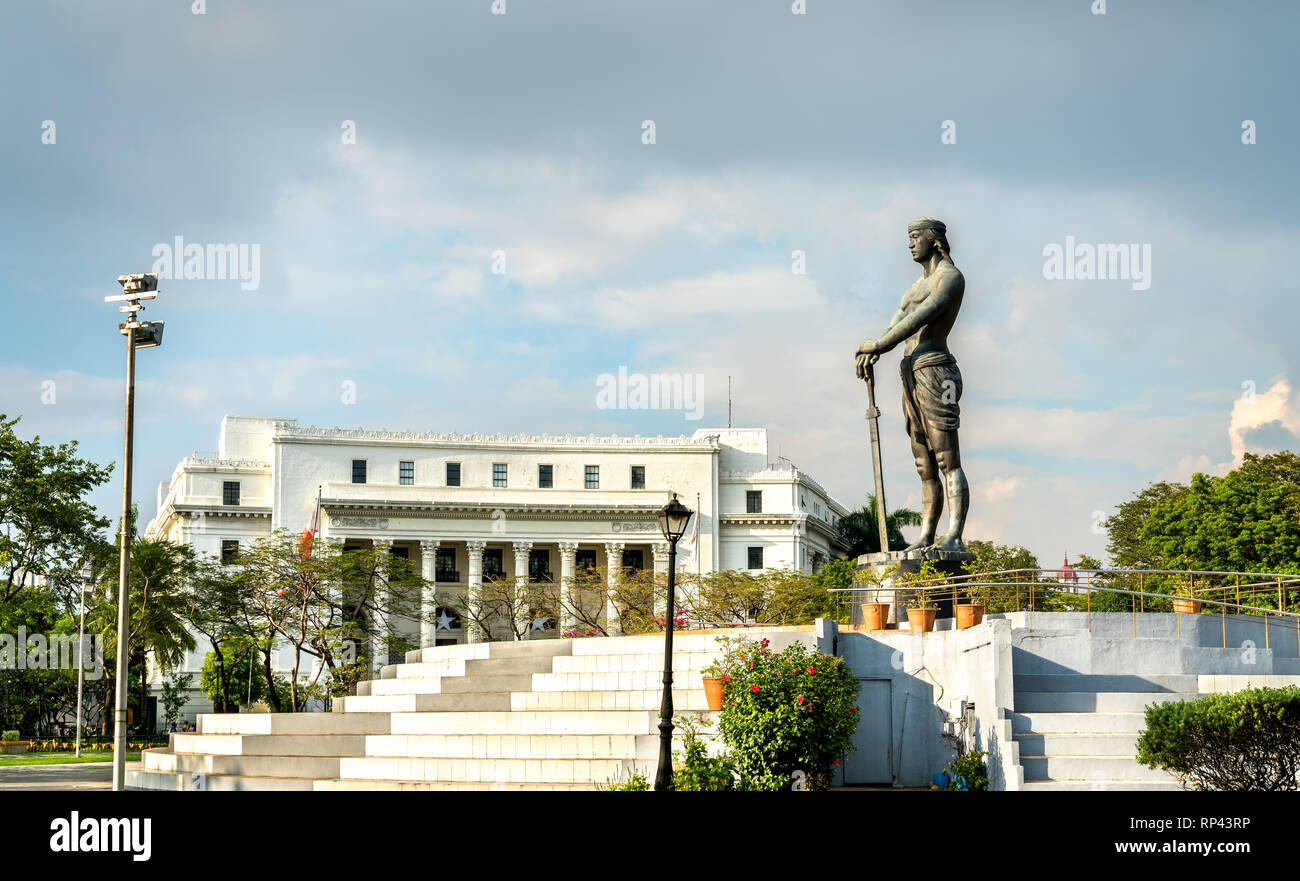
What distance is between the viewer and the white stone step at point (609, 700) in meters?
18.9

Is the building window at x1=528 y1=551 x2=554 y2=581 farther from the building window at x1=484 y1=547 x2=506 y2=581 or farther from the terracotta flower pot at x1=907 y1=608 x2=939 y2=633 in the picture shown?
the terracotta flower pot at x1=907 y1=608 x2=939 y2=633

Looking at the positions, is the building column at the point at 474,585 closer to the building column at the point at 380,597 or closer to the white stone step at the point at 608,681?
the building column at the point at 380,597

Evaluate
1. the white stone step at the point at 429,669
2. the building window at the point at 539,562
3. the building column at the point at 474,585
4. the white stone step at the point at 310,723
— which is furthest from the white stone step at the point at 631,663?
the building window at the point at 539,562

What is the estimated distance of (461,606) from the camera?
7906 cm

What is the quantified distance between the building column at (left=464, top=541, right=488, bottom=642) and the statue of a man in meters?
55.2

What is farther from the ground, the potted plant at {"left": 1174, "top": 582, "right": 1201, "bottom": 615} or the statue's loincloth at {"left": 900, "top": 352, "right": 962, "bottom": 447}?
the statue's loincloth at {"left": 900, "top": 352, "right": 962, "bottom": 447}

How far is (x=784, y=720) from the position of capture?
16.4 meters

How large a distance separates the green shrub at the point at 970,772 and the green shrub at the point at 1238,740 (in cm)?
317

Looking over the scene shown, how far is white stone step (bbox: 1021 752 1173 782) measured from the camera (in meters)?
15.8

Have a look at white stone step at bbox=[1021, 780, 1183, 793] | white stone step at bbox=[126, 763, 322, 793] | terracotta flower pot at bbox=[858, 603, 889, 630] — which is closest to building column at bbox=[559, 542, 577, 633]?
white stone step at bbox=[126, 763, 322, 793]

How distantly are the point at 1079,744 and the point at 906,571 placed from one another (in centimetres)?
561
